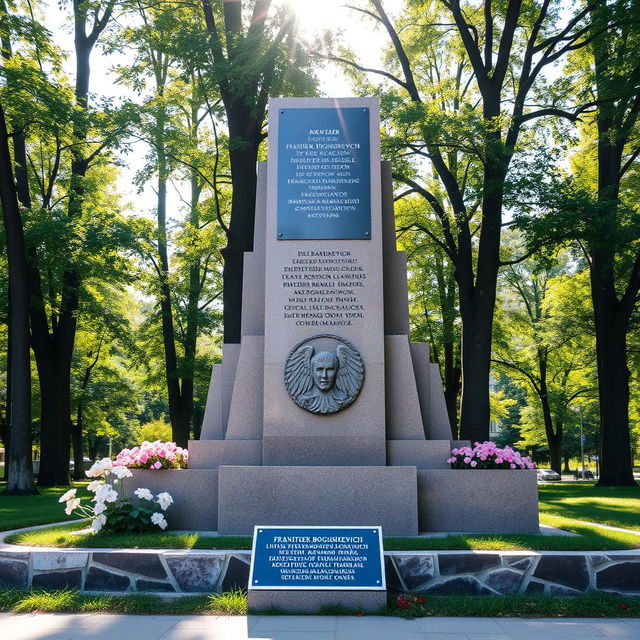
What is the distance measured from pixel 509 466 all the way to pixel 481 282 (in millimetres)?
8710

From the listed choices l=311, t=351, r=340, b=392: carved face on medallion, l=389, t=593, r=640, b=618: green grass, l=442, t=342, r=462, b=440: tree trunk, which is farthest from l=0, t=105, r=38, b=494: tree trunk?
l=442, t=342, r=462, b=440: tree trunk

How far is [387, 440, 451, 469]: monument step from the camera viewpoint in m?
8.73

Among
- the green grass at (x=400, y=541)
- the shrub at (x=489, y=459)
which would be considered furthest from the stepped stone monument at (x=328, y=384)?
the green grass at (x=400, y=541)

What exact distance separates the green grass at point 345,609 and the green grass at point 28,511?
3.02 m

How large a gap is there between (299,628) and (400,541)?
6.51 feet

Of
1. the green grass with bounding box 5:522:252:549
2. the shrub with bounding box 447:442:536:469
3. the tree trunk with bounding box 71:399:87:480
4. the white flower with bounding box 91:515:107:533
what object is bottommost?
the tree trunk with bounding box 71:399:87:480

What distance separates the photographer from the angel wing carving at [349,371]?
28.7ft

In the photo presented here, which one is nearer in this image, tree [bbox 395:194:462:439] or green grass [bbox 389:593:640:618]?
green grass [bbox 389:593:640:618]

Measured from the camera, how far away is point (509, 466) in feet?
27.9

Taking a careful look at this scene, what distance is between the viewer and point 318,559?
236 inches

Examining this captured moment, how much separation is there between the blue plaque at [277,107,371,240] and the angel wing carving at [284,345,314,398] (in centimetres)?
165

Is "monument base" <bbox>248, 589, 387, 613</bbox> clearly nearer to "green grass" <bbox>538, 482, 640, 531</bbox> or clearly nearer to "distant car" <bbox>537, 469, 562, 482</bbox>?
"green grass" <bbox>538, 482, 640, 531</bbox>

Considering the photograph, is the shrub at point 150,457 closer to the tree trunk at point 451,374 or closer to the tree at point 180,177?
the tree at point 180,177

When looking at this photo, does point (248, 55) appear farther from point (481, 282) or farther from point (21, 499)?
point (21, 499)
